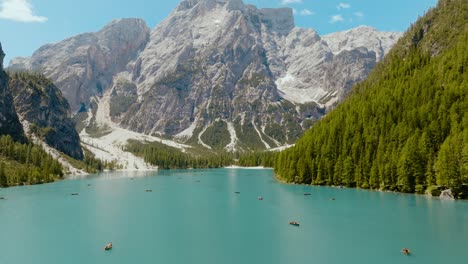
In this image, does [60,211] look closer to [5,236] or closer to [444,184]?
[5,236]

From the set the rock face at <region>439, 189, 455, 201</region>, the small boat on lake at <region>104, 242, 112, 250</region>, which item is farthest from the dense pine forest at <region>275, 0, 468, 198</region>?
the small boat on lake at <region>104, 242, 112, 250</region>

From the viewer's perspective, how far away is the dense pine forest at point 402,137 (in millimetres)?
106250

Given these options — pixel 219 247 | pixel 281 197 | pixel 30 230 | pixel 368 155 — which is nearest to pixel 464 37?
pixel 368 155

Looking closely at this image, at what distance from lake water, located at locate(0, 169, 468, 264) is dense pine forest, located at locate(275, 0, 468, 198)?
967 cm

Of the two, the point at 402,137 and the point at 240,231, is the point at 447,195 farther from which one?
the point at 240,231

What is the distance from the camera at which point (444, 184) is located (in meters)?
101

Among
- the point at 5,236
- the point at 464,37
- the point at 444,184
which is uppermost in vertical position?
the point at 464,37

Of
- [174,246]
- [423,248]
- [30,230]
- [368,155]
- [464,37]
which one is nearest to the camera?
[423,248]

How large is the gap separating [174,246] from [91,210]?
46755mm

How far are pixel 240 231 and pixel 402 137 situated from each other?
74264mm

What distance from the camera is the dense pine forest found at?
10625cm

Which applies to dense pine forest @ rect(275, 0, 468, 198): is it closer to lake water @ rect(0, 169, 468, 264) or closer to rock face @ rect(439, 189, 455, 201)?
rock face @ rect(439, 189, 455, 201)

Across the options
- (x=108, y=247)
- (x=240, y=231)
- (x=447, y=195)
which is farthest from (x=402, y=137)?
(x=108, y=247)

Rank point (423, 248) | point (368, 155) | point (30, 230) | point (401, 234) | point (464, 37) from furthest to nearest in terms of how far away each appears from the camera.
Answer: point (464, 37) → point (368, 155) → point (30, 230) → point (401, 234) → point (423, 248)
